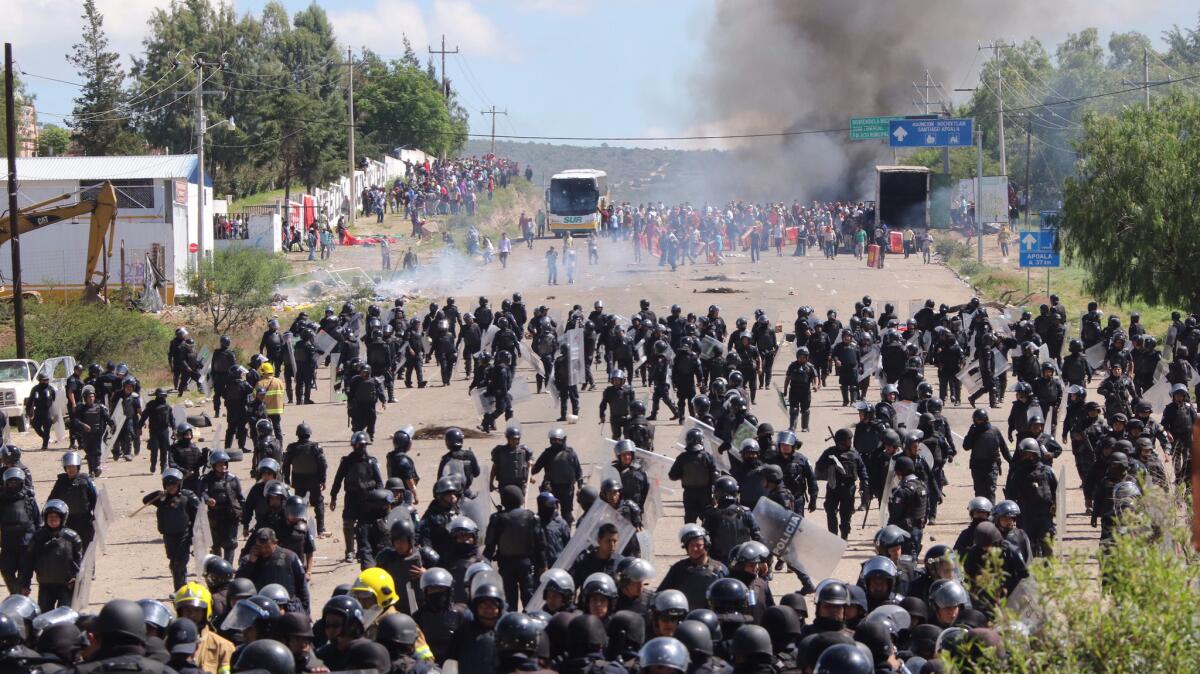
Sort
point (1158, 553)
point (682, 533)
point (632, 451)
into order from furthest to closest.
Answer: point (632, 451) < point (682, 533) < point (1158, 553)

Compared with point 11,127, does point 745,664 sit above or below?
below

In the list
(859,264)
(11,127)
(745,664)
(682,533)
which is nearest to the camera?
(745,664)

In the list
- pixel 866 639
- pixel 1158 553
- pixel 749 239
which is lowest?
pixel 866 639

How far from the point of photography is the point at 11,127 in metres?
29.1

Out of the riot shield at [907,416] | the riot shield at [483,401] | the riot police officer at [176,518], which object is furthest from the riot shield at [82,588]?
the riot shield at [483,401]

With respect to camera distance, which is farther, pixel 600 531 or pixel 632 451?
pixel 632 451

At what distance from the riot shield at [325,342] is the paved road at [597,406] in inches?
38.3

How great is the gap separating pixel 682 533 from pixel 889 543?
142 centimetres

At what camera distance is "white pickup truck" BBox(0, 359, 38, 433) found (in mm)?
24547

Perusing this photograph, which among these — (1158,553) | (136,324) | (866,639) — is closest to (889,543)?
(866,639)

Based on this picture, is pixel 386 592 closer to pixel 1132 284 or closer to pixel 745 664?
pixel 745 664

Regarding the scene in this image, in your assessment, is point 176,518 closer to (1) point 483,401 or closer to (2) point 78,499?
(2) point 78,499

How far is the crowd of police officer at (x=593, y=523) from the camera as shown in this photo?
746 centimetres

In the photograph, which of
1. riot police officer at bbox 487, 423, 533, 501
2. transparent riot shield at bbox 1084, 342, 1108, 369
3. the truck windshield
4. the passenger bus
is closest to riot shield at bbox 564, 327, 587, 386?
transparent riot shield at bbox 1084, 342, 1108, 369
